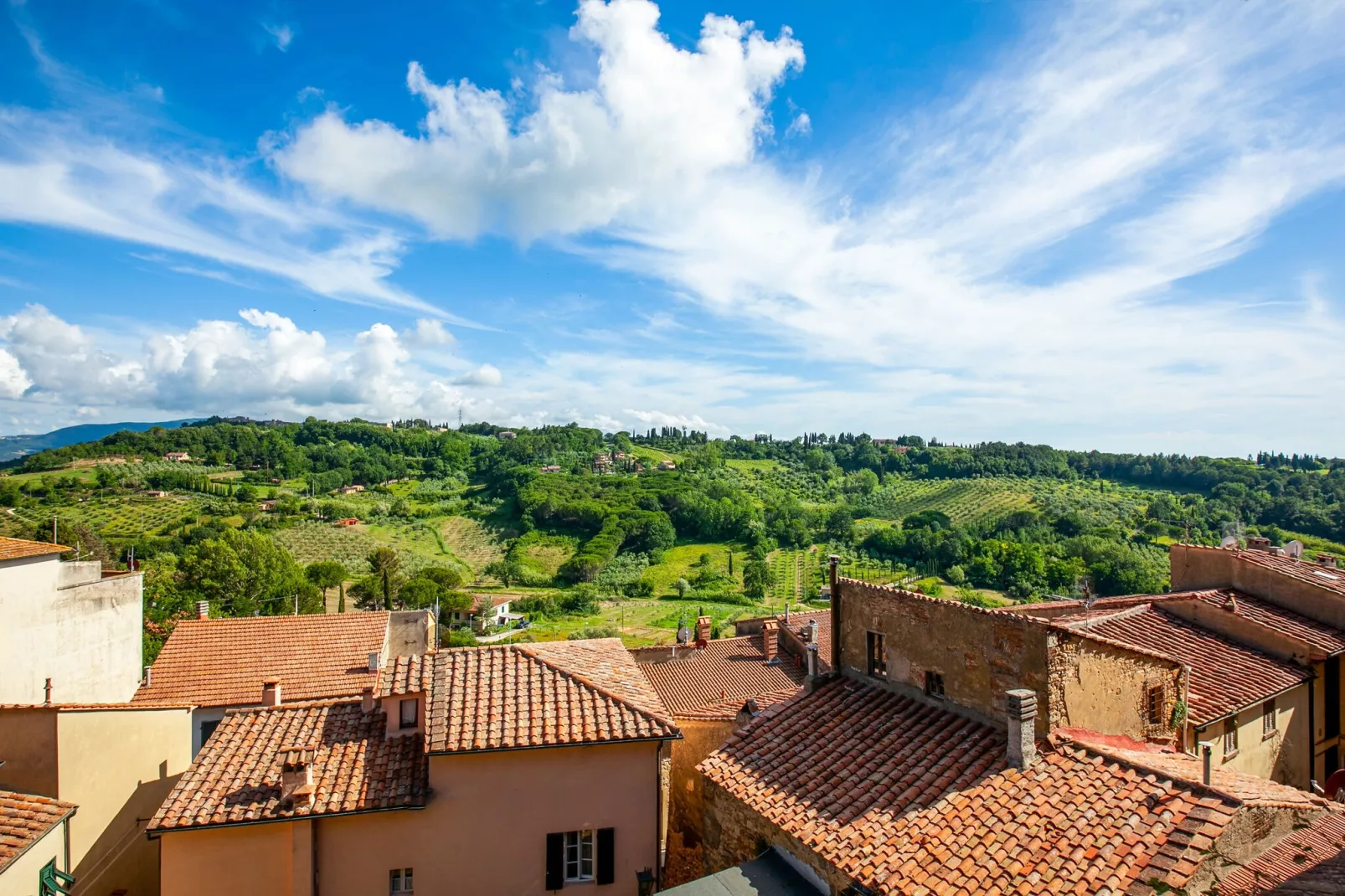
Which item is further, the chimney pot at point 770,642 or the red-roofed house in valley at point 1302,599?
the chimney pot at point 770,642

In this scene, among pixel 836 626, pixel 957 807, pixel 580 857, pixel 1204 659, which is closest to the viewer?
pixel 957 807

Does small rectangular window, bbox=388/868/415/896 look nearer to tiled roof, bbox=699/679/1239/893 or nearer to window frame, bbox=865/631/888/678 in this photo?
tiled roof, bbox=699/679/1239/893

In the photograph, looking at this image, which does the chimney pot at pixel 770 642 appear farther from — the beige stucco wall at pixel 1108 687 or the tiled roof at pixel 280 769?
the tiled roof at pixel 280 769

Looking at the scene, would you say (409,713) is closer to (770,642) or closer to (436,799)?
(436,799)

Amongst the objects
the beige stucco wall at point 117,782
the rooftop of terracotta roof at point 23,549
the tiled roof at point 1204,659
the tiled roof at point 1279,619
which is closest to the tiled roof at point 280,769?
the beige stucco wall at point 117,782

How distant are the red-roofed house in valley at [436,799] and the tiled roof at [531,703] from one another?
28 millimetres

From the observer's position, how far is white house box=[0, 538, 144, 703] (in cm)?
1438

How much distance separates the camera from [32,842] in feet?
29.6

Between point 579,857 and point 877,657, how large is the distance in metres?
5.58

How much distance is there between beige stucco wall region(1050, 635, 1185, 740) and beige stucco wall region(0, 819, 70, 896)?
43.5ft

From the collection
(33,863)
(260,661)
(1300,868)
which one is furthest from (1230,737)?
(260,661)

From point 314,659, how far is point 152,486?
98628 millimetres

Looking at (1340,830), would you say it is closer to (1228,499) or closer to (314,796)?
(314,796)

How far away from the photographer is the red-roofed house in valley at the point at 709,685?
11461 millimetres
